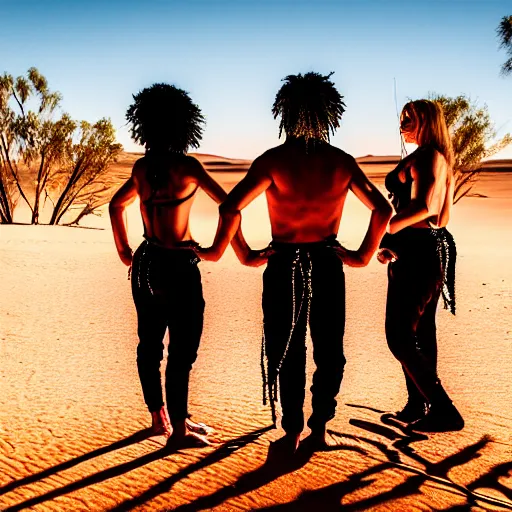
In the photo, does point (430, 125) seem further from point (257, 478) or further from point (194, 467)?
point (194, 467)

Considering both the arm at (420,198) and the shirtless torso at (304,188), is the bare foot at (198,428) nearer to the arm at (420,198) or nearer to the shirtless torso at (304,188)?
the shirtless torso at (304,188)

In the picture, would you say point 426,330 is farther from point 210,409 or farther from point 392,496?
point 210,409

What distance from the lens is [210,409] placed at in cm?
474

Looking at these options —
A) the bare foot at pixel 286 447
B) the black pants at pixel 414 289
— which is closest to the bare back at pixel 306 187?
the black pants at pixel 414 289

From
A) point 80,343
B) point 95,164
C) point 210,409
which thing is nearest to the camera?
point 210,409

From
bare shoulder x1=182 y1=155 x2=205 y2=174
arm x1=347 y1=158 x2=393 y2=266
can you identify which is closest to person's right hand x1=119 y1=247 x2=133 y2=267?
bare shoulder x1=182 y1=155 x2=205 y2=174

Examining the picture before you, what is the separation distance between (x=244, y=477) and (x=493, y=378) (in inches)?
120

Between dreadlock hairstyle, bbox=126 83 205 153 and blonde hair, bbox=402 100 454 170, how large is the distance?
1.32 m

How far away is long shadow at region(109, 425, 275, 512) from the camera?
10.8 ft

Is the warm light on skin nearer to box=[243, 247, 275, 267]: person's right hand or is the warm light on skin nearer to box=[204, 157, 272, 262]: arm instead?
box=[204, 157, 272, 262]: arm

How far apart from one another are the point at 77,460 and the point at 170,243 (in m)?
1.29

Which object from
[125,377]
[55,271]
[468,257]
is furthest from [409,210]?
[468,257]

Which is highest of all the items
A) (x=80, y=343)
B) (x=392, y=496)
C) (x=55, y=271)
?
(x=55, y=271)

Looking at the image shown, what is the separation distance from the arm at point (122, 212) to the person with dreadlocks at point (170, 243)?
14mm
